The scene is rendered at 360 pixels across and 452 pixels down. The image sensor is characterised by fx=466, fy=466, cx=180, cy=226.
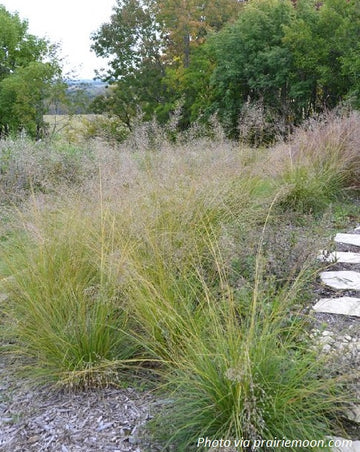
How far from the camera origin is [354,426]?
168cm

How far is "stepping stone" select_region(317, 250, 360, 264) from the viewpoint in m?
3.08

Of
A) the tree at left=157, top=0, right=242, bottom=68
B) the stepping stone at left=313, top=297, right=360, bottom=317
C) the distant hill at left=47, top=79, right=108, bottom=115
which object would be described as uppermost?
the tree at left=157, top=0, right=242, bottom=68

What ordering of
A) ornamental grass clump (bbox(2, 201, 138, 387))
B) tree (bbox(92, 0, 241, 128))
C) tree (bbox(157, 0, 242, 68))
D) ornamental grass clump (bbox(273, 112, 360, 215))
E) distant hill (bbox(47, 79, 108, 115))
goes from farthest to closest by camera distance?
tree (bbox(92, 0, 241, 128)) → tree (bbox(157, 0, 242, 68)) → distant hill (bbox(47, 79, 108, 115)) → ornamental grass clump (bbox(273, 112, 360, 215)) → ornamental grass clump (bbox(2, 201, 138, 387))

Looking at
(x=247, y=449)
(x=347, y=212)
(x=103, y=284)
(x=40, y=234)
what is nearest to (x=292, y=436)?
(x=247, y=449)

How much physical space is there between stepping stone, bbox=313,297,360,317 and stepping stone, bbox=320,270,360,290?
0.16m

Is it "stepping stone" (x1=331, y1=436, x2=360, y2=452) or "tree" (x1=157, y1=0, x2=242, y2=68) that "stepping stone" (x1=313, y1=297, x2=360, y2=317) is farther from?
"tree" (x1=157, y1=0, x2=242, y2=68)

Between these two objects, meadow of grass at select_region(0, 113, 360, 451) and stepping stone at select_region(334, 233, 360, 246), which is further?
stepping stone at select_region(334, 233, 360, 246)

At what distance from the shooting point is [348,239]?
3.79 m

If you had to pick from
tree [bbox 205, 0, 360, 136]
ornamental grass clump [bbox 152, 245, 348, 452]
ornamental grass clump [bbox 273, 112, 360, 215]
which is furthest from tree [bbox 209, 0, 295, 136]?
ornamental grass clump [bbox 152, 245, 348, 452]

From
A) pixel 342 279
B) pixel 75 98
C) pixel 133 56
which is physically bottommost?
pixel 342 279

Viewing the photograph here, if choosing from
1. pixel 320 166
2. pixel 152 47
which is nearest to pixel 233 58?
→ pixel 152 47

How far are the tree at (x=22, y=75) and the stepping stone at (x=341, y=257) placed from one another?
13653mm

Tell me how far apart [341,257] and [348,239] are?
0.58 metres

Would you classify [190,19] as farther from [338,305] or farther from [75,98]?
[338,305]
